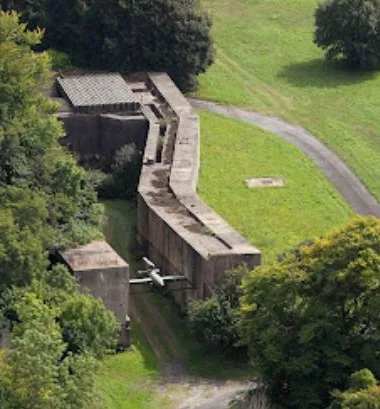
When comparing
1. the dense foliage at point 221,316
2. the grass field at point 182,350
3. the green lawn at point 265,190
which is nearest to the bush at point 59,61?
the green lawn at point 265,190

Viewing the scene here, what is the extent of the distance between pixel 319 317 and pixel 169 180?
19.8m

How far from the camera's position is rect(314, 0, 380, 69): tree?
334ft

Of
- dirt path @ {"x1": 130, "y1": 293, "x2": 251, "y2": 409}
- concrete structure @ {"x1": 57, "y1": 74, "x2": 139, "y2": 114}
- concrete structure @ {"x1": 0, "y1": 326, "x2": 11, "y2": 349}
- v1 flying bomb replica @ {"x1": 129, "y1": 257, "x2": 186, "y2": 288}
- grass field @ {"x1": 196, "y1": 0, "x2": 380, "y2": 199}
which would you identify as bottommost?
dirt path @ {"x1": 130, "y1": 293, "x2": 251, "y2": 409}

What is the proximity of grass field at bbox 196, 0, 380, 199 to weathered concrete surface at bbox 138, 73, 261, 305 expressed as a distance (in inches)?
344

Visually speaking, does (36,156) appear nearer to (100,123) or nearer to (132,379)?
(132,379)

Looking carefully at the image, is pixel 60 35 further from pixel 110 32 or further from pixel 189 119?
pixel 189 119

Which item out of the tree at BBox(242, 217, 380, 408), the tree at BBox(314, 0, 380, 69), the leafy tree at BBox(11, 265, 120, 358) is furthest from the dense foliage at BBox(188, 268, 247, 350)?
the tree at BBox(314, 0, 380, 69)

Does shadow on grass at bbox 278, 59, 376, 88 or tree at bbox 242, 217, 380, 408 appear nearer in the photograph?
tree at bbox 242, 217, 380, 408

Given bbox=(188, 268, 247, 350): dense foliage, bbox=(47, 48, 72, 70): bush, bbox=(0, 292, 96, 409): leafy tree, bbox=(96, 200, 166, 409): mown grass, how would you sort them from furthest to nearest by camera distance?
bbox=(47, 48, 72, 70): bush → bbox=(188, 268, 247, 350): dense foliage → bbox=(96, 200, 166, 409): mown grass → bbox=(0, 292, 96, 409): leafy tree

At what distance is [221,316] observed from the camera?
6950 cm

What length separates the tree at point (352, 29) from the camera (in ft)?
334

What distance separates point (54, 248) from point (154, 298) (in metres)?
6.09

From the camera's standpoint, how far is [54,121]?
7450 centimetres

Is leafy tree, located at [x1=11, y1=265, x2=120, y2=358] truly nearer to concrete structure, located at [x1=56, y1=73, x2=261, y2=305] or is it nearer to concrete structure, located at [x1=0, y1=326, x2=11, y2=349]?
concrete structure, located at [x1=0, y1=326, x2=11, y2=349]
